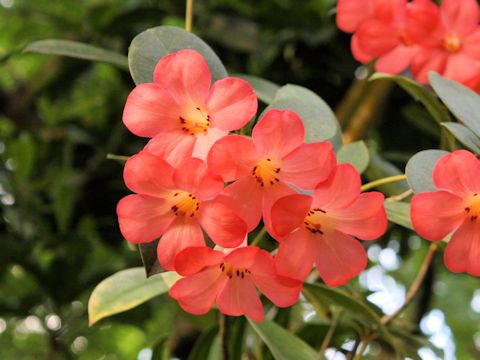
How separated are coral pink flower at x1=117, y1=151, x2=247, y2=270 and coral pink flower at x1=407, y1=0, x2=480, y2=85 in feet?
1.34

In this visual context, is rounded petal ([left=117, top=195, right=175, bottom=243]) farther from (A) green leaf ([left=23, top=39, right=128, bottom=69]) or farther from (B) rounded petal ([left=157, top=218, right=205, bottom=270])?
(A) green leaf ([left=23, top=39, right=128, bottom=69])

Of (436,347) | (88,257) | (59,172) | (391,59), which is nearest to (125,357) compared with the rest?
(88,257)

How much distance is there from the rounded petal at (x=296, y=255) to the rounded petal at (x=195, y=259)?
5cm

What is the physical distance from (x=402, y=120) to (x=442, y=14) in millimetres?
746

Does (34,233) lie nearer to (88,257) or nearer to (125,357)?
(88,257)

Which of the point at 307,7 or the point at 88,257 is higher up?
the point at 307,7

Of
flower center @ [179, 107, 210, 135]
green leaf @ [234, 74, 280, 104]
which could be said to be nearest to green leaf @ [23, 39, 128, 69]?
green leaf @ [234, 74, 280, 104]

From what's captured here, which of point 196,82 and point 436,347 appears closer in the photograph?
point 196,82

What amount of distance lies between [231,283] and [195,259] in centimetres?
8

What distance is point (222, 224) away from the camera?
62 centimetres

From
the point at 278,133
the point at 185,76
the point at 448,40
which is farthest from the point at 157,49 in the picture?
the point at 448,40

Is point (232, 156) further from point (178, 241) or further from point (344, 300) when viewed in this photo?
point (344, 300)

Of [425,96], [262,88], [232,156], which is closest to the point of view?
[232,156]

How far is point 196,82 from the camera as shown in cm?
67
